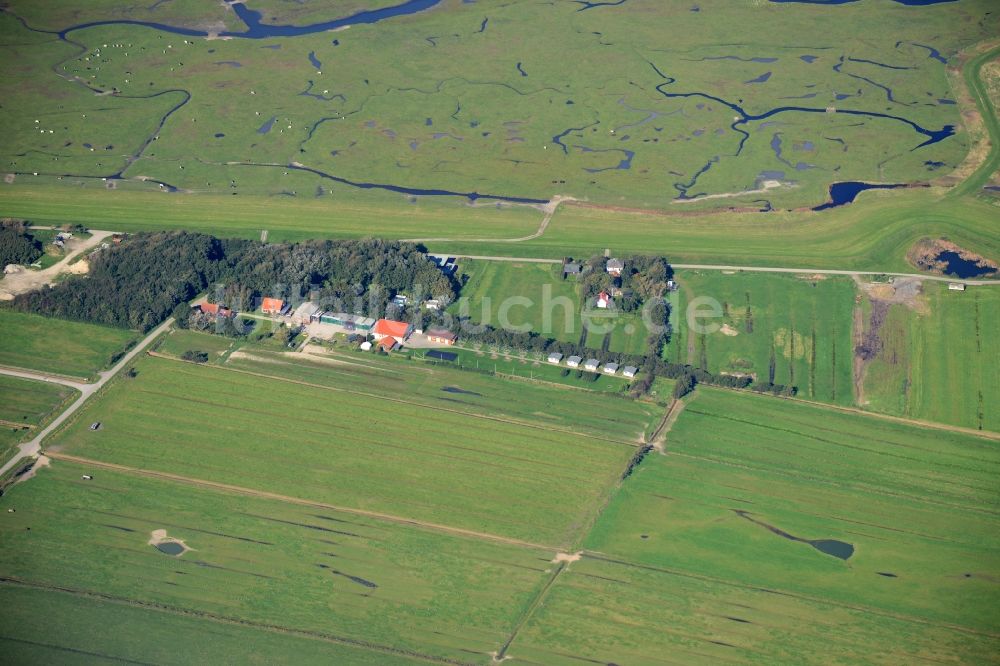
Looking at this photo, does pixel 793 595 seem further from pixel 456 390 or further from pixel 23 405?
pixel 23 405

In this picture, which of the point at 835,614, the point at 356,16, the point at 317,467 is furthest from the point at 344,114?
the point at 835,614

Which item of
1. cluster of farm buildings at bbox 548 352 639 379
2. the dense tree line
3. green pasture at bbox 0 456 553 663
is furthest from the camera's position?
the dense tree line

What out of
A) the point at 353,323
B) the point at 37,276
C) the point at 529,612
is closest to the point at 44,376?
the point at 37,276

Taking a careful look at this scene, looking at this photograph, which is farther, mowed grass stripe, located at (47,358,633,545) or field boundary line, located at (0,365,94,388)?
field boundary line, located at (0,365,94,388)

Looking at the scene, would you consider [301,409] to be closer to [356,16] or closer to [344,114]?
[344,114]

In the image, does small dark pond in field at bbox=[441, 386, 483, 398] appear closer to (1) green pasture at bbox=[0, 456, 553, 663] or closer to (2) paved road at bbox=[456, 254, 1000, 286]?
(1) green pasture at bbox=[0, 456, 553, 663]

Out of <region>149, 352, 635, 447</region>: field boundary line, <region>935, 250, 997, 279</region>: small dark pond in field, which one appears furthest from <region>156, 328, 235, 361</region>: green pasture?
<region>935, 250, 997, 279</region>: small dark pond in field
